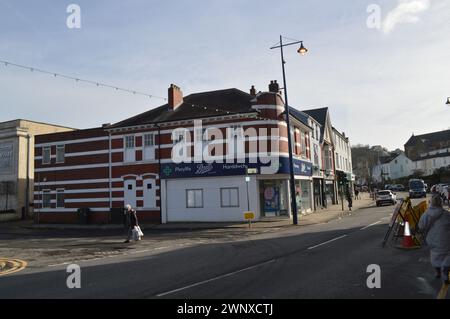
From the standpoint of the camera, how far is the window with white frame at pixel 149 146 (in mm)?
29484

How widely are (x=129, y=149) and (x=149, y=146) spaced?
5.80 ft

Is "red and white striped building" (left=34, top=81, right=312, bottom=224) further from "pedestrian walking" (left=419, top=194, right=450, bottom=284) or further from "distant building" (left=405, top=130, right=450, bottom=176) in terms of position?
"distant building" (left=405, top=130, right=450, bottom=176)

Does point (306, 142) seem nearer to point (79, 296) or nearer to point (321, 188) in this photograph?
point (321, 188)

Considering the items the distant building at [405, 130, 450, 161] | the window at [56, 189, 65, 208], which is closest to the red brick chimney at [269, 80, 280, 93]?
the window at [56, 189, 65, 208]

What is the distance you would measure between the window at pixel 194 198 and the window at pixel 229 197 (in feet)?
5.13

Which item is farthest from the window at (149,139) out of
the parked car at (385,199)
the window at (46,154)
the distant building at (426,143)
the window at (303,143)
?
the distant building at (426,143)

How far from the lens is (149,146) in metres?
29.6

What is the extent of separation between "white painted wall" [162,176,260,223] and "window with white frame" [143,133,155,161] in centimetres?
229

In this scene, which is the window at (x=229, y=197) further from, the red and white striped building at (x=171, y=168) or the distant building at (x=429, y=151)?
the distant building at (x=429, y=151)

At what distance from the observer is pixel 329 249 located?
12727mm

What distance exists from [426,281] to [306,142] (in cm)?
2766

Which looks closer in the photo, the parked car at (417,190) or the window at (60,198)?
the window at (60,198)

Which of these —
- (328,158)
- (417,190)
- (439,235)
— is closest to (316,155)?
(328,158)
